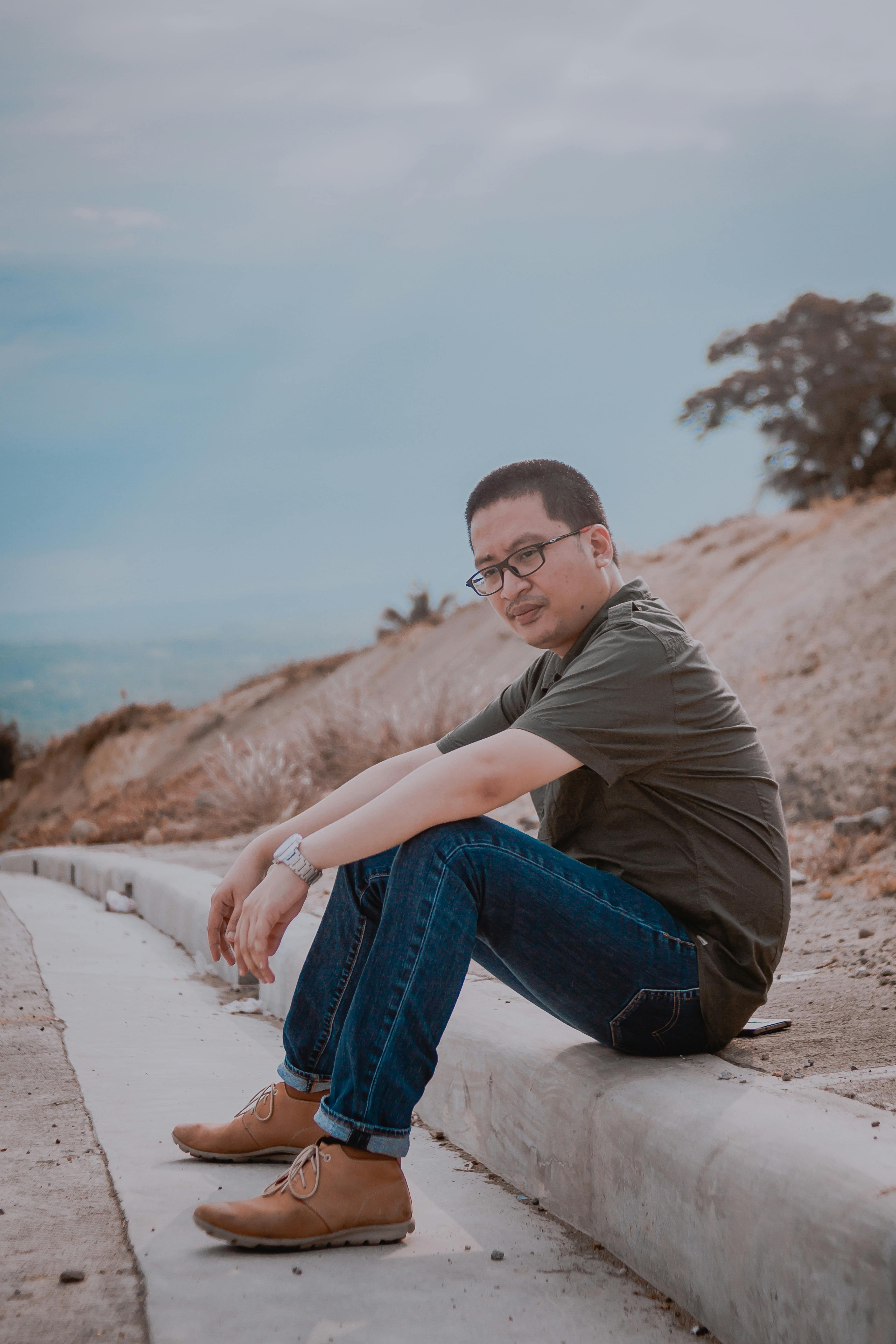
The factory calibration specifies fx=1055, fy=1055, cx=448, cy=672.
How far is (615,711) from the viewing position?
1.94m

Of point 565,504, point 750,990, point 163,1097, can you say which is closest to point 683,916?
point 750,990

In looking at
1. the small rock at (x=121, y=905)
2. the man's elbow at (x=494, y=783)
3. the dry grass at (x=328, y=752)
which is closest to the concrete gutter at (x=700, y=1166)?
the man's elbow at (x=494, y=783)

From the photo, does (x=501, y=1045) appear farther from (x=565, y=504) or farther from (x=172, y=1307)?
(x=565, y=504)

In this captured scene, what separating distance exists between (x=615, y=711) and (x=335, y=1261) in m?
1.06

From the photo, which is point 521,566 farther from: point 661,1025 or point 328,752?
point 328,752

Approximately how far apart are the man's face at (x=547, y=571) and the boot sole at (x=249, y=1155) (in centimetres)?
118

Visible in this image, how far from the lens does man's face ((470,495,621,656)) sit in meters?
2.30

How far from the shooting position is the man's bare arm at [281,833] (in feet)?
7.61

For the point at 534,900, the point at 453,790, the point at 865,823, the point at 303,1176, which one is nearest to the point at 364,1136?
the point at 303,1176

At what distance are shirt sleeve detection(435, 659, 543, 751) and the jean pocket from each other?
81 centimetres

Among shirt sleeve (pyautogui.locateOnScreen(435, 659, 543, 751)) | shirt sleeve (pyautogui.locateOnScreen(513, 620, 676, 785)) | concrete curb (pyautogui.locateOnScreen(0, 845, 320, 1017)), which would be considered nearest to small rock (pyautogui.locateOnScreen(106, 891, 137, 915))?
concrete curb (pyautogui.locateOnScreen(0, 845, 320, 1017))

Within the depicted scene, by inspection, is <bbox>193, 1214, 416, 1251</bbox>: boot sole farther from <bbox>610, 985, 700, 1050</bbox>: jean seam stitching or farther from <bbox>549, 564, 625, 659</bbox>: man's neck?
<bbox>549, 564, 625, 659</bbox>: man's neck

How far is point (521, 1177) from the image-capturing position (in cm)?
216

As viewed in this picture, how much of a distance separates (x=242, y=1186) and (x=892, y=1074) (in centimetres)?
129
